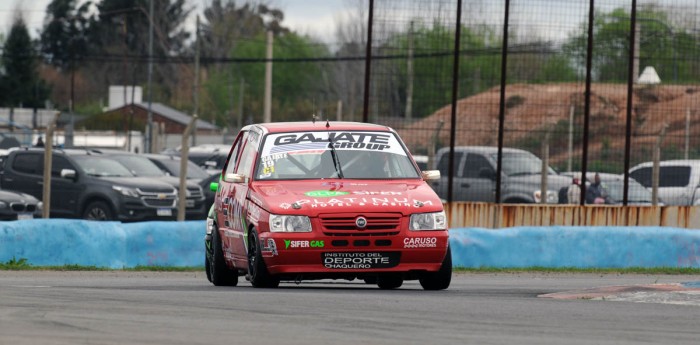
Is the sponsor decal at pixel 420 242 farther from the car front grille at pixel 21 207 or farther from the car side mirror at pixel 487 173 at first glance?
the car front grille at pixel 21 207

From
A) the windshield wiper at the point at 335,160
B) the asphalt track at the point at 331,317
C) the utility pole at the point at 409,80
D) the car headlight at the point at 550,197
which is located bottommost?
the car headlight at the point at 550,197

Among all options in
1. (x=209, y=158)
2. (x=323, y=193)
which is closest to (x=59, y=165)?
(x=209, y=158)

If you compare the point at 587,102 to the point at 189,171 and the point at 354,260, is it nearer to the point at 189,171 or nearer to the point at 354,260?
the point at 354,260

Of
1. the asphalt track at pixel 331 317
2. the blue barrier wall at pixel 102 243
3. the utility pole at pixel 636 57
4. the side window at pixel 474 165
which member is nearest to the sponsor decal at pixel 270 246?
the asphalt track at pixel 331 317

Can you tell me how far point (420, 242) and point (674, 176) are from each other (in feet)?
46.1

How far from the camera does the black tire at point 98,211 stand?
27266 millimetres

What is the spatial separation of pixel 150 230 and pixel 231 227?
5.78m

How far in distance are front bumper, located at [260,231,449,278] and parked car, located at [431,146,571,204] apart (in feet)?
35.8

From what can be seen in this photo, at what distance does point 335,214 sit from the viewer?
41.9 ft

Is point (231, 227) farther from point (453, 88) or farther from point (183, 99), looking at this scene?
point (183, 99)

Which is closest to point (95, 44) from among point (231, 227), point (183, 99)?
point (183, 99)

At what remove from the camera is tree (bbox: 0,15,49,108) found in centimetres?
10361

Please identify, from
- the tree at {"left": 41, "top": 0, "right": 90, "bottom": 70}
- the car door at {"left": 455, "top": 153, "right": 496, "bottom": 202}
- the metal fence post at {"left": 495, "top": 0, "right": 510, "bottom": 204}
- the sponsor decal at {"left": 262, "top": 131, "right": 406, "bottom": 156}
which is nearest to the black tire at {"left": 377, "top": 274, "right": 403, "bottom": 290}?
the sponsor decal at {"left": 262, "top": 131, "right": 406, "bottom": 156}

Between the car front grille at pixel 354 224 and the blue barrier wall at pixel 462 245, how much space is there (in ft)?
23.2
